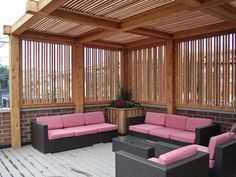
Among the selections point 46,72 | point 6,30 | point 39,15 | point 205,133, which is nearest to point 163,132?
point 205,133

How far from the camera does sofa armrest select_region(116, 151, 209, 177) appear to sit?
2645 mm

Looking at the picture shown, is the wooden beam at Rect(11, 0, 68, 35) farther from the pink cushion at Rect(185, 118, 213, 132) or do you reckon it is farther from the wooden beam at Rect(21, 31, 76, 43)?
the pink cushion at Rect(185, 118, 213, 132)

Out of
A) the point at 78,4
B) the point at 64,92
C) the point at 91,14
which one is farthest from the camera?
the point at 64,92

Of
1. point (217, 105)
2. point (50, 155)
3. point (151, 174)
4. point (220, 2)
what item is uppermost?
point (220, 2)

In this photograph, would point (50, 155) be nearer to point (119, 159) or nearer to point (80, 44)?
point (119, 159)

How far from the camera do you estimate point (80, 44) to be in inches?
271

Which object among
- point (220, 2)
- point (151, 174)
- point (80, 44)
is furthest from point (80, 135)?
point (220, 2)

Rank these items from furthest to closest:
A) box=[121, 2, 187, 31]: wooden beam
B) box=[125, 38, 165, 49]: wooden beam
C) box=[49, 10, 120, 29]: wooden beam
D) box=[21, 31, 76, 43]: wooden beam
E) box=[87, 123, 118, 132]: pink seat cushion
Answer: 1. box=[125, 38, 165, 49]: wooden beam
2. box=[87, 123, 118, 132]: pink seat cushion
3. box=[21, 31, 76, 43]: wooden beam
4. box=[49, 10, 120, 29]: wooden beam
5. box=[121, 2, 187, 31]: wooden beam

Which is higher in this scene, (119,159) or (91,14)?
(91,14)

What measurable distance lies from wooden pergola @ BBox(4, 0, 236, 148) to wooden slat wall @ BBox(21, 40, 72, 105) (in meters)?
0.03

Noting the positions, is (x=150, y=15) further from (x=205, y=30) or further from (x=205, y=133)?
(x=205, y=133)

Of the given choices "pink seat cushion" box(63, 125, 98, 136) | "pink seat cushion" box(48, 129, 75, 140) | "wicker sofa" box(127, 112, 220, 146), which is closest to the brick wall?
"pink seat cushion" box(48, 129, 75, 140)

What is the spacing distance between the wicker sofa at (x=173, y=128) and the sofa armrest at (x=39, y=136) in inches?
88.0

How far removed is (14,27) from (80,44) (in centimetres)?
199
